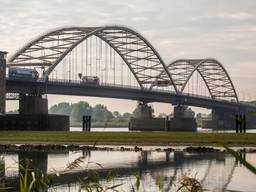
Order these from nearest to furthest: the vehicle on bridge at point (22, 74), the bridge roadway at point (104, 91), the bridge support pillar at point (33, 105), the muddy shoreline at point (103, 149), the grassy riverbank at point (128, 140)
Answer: the muddy shoreline at point (103, 149), the grassy riverbank at point (128, 140), the vehicle on bridge at point (22, 74), the bridge support pillar at point (33, 105), the bridge roadway at point (104, 91)

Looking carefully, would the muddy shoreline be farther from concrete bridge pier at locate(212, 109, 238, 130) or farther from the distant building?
concrete bridge pier at locate(212, 109, 238, 130)

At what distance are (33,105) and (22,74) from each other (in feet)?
18.6

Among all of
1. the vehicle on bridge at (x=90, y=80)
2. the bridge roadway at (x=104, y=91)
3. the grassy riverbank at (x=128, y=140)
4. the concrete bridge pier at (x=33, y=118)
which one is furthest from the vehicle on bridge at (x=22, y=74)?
the grassy riverbank at (x=128, y=140)

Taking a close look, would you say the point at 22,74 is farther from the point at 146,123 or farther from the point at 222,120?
the point at 222,120

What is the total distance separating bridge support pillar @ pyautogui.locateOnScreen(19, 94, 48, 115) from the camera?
101m

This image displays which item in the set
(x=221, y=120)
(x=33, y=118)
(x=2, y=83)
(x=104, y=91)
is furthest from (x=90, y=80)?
(x=221, y=120)

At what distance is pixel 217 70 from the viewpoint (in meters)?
200

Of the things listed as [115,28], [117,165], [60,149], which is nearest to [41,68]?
[115,28]

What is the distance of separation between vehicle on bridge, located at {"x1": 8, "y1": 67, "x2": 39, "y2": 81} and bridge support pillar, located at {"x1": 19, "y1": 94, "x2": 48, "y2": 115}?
3560mm

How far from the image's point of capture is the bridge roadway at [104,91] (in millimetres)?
102350

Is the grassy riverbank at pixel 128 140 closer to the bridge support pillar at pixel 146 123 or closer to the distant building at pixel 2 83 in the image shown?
the distant building at pixel 2 83

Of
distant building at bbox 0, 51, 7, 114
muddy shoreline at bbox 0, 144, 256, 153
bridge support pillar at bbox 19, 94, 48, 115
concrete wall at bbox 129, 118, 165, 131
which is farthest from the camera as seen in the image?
concrete wall at bbox 129, 118, 165, 131

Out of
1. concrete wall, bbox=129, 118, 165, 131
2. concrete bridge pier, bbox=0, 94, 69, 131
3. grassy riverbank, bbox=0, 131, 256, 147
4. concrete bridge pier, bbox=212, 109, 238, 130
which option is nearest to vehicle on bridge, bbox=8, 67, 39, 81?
concrete bridge pier, bbox=0, 94, 69, 131

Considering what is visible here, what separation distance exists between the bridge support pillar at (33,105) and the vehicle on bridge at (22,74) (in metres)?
3.56
